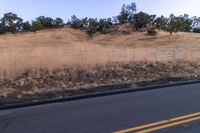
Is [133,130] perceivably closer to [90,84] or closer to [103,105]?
[103,105]

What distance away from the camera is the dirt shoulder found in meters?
9.31

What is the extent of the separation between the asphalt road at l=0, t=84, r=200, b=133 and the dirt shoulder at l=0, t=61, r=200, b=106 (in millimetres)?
1390

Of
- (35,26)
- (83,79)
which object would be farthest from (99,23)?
(83,79)

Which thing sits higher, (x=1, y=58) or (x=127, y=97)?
(x=1, y=58)

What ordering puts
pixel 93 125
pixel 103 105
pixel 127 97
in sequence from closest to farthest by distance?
pixel 93 125, pixel 103 105, pixel 127 97

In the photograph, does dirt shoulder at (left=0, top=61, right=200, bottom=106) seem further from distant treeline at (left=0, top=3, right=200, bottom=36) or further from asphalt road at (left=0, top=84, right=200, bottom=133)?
distant treeline at (left=0, top=3, right=200, bottom=36)

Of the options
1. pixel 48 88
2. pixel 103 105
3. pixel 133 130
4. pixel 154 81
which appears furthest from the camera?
pixel 154 81

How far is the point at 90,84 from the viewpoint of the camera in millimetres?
11062

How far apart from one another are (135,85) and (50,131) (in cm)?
614

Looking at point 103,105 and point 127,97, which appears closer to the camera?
point 103,105

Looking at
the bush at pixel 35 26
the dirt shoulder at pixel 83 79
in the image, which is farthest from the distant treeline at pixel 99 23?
the dirt shoulder at pixel 83 79

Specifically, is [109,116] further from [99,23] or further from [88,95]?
[99,23]

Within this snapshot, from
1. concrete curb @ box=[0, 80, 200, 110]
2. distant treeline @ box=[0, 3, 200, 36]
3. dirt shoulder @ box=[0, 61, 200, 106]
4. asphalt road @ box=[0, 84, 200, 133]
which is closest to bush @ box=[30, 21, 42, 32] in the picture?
distant treeline @ box=[0, 3, 200, 36]

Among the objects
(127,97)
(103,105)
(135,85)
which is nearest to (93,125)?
(103,105)
